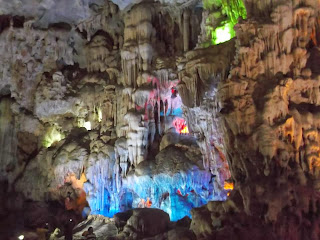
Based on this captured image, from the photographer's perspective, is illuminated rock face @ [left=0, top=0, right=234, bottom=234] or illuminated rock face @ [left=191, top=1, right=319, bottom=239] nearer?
illuminated rock face @ [left=191, top=1, right=319, bottom=239]

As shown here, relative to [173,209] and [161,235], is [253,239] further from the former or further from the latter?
[173,209]

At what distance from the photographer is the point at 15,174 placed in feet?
53.2

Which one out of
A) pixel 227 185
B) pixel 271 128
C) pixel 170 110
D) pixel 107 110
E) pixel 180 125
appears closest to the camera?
pixel 271 128

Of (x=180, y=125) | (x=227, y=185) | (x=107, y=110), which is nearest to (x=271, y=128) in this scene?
(x=227, y=185)

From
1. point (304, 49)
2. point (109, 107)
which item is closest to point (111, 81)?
point (109, 107)

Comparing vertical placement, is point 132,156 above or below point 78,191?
above

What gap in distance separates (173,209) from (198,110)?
3.64 meters

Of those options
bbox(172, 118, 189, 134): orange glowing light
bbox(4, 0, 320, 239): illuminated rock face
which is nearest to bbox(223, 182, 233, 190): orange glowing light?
bbox(4, 0, 320, 239): illuminated rock face

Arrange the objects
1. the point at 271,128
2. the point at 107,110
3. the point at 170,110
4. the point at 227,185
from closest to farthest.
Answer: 1. the point at 271,128
2. the point at 227,185
3. the point at 170,110
4. the point at 107,110

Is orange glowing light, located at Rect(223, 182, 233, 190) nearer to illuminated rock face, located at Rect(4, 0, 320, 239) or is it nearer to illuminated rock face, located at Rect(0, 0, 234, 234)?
illuminated rock face, located at Rect(4, 0, 320, 239)

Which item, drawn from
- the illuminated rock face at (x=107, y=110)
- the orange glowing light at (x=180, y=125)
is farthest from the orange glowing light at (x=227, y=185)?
the orange glowing light at (x=180, y=125)

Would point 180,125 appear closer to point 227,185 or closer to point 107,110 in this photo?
point 107,110

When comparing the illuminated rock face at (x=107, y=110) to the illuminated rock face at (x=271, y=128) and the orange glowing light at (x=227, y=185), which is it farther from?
the illuminated rock face at (x=271, y=128)

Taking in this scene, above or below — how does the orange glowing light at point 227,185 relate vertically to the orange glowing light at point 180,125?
below
